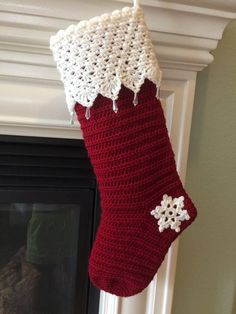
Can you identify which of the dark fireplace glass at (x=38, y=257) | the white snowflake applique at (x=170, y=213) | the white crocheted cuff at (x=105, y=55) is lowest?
the dark fireplace glass at (x=38, y=257)

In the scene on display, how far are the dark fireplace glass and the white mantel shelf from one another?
295mm

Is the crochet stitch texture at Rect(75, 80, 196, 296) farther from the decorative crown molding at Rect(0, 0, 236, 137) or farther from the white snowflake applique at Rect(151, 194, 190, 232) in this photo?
the decorative crown molding at Rect(0, 0, 236, 137)

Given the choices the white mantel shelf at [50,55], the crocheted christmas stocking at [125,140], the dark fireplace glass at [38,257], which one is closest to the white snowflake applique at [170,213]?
the crocheted christmas stocking at [125,140]

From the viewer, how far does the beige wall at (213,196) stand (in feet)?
3.51

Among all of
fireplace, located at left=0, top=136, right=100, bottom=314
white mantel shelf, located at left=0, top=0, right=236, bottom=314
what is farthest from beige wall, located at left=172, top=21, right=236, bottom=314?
fireplace, located at left=0, top=136, right=100, bottom=314

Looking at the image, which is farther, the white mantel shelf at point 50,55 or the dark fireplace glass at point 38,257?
the dark fireplace glass at point 38,257

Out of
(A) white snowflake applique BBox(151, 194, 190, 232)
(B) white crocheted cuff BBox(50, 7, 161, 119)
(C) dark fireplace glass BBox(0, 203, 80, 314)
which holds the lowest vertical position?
(C) dark fireplace glass BBox(0, 203, 80, 314)

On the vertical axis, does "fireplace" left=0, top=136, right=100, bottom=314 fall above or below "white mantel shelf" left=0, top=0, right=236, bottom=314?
below

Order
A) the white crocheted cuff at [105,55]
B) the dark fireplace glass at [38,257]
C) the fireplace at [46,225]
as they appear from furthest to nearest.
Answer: the dark fireplace glass at [38,257]
the fireplace at [46,225]
the white crocheted cuff at [105,55]

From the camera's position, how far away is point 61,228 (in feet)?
3.86

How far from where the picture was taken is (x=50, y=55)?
870 millimetres

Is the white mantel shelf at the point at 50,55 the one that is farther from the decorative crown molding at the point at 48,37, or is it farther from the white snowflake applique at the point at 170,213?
the white snowflake applique at the point at 170,213

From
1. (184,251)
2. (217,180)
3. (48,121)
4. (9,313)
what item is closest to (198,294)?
(184,251)

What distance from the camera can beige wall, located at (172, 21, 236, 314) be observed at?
107cm
